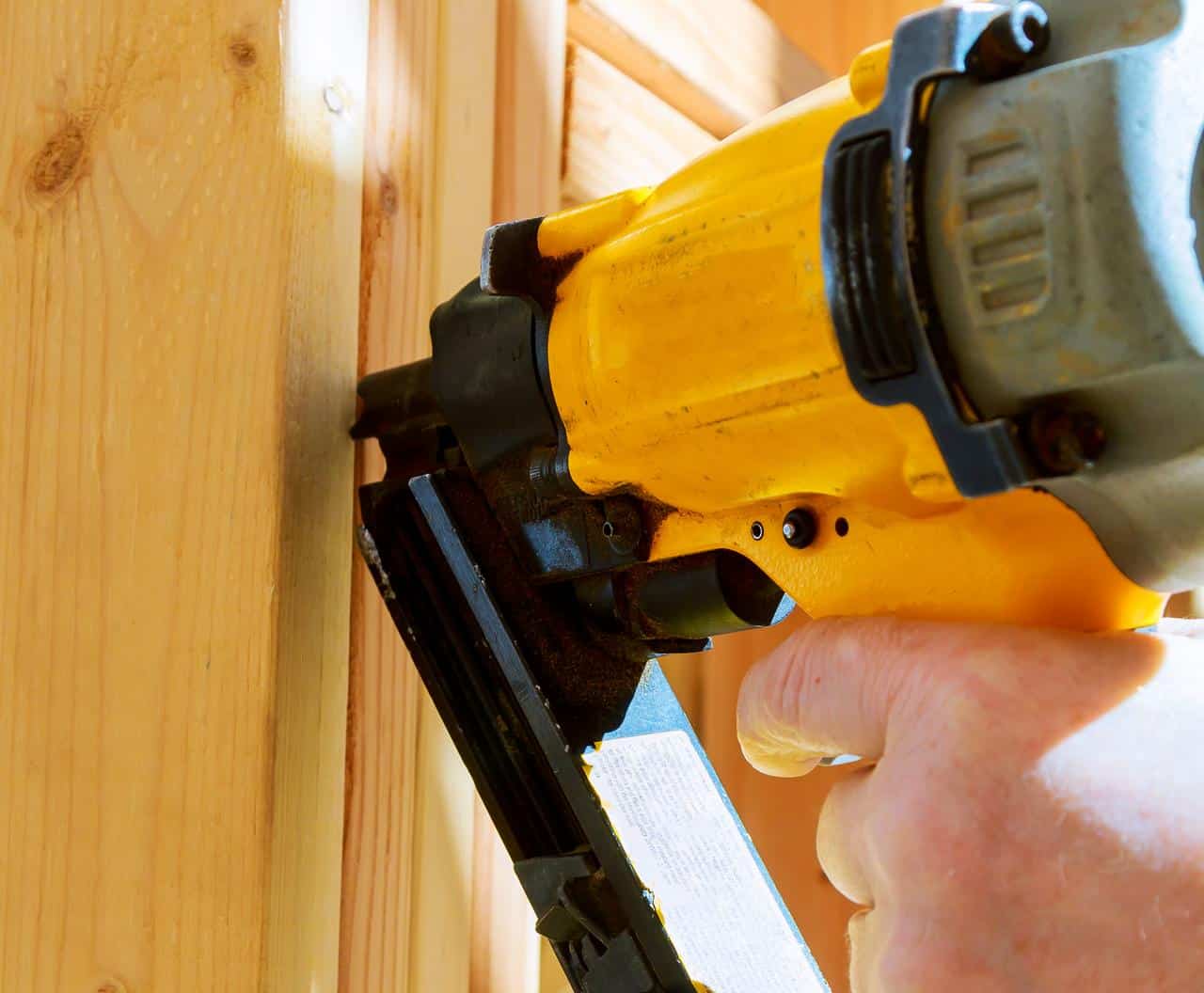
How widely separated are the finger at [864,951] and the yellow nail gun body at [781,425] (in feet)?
0.41

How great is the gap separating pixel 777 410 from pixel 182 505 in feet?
1.28

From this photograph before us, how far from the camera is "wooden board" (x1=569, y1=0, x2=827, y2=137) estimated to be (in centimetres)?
101

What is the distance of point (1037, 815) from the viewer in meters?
0.45

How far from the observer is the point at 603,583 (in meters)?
0.69

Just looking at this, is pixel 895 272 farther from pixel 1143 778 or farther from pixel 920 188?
pixel 1143 778

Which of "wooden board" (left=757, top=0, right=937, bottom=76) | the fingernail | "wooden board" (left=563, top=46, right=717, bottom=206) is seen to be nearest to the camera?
the fingernail

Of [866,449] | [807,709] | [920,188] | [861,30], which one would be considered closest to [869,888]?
[807,709]

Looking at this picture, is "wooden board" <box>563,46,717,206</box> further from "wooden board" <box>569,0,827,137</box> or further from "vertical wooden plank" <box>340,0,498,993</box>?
"vertical wooden plank" <box>340,0,498,993</box>

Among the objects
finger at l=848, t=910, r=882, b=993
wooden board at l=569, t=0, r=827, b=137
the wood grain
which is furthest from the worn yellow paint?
wooden board at l=569, t=0, r=827, b=137

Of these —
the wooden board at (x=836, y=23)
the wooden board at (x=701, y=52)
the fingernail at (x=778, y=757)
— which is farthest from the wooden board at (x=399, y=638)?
the wooden board at (x=836, y=23)

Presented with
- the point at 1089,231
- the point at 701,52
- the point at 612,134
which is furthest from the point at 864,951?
the point at 701,52

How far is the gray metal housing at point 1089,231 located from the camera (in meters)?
0.38

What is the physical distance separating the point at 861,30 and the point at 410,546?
135 centimetres

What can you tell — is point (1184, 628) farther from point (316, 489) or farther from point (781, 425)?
point (316, 489)
